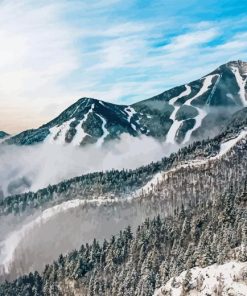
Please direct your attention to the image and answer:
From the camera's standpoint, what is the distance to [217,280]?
520ft

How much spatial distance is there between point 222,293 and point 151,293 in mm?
36832

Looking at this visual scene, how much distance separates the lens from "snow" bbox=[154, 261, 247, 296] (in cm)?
15250

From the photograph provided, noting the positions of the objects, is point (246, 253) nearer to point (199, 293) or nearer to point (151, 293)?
point (199, 293)

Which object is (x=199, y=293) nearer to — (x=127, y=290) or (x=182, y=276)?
(x=182, y=276)

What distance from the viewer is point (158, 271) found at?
199125 mm

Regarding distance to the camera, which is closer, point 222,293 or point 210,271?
point 222,293

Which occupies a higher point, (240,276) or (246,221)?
(246,221)

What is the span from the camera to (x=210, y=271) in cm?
16512

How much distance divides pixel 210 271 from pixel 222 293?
1265 cm

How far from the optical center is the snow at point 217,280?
500 ft

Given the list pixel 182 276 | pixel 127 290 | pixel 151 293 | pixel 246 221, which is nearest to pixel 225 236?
pixel 246 221

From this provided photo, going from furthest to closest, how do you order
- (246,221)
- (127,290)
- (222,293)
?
(127,290)
(246,221)
(222,293)

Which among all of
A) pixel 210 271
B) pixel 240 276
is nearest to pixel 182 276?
pixel 210 271

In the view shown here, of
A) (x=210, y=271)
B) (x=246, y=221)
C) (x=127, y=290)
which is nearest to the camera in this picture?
(x=210, y=271)
